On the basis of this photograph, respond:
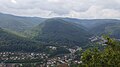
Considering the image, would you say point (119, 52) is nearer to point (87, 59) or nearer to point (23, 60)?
point (87, 59)

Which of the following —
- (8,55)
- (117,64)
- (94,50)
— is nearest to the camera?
(117,64)

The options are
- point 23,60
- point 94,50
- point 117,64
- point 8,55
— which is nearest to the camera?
point 117,64

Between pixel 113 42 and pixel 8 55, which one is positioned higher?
pixel 113 42

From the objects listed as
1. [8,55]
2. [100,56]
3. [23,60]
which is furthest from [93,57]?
[8,55]

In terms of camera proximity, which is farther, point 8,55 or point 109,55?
point 8,55

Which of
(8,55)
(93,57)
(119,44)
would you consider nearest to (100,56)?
(93,57)

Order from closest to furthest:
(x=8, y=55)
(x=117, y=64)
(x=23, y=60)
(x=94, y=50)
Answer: (x=117, y=64) < (x=94, y=50) < (x=23, y=60) < (x=8, y=55)

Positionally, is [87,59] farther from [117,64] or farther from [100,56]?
[117,64]

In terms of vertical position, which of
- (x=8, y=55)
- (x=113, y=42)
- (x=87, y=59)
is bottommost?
(x=8, y=55)

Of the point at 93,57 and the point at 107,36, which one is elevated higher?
the point at 107,36
